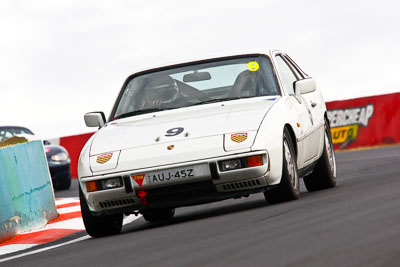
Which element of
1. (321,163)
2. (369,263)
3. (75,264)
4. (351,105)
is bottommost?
(351,105)

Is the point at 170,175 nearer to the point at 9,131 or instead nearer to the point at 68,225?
the point at 68,225

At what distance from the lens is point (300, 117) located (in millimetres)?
8211

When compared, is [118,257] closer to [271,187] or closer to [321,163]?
[271,187]

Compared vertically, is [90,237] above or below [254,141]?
A: below

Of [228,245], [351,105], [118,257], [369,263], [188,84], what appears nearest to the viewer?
[369,263]

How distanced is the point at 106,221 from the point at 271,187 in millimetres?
1376

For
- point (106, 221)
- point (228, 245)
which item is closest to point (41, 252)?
point (106, 221)

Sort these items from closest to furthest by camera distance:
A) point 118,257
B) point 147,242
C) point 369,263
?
point 369,263 < point 118,257 < point 147,242

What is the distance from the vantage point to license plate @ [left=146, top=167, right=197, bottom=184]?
7000 millimetres

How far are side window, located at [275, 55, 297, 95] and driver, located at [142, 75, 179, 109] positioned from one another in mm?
1050

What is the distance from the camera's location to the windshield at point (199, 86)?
320 inches

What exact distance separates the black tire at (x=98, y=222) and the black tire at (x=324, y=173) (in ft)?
7.96

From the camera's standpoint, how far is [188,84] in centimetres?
831

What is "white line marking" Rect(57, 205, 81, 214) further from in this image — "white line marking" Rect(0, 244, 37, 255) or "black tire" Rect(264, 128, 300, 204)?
"black tire" Rect(264, 128, 300, 204)
